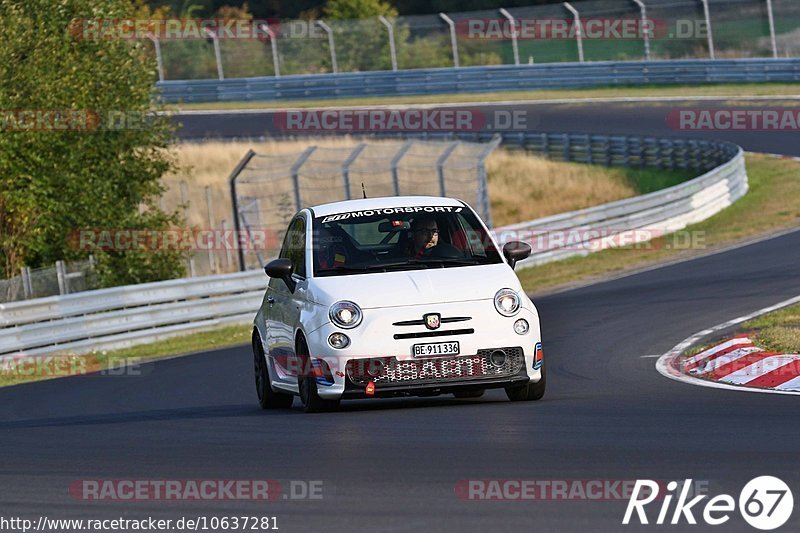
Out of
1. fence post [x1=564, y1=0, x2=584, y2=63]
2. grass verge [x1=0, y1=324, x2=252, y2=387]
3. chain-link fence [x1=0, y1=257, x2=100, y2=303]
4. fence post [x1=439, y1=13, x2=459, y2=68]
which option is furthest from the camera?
fence post [x1=439, y1=13, x2=459, y2=68]

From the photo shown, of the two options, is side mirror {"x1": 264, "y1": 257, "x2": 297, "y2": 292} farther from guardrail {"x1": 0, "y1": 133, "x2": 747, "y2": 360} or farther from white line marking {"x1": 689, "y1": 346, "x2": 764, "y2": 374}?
guardrail {"x1": 0, "y1": 133, "x2": 747, "y2": 360}

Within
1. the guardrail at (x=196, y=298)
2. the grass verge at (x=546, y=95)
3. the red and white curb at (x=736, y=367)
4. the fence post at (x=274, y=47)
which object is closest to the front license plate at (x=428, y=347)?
the red and white curb at (x=736, y=367)

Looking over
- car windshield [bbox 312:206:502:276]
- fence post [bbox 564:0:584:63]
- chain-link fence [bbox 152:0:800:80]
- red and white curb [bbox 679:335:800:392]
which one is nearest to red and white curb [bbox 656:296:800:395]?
red and white curb [bbox 679:335:800:392]

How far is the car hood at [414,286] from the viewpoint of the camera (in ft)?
34.6

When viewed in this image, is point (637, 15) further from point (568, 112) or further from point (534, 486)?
point (534, 486)

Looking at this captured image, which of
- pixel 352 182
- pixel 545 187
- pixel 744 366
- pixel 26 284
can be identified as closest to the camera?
pixel 744 366

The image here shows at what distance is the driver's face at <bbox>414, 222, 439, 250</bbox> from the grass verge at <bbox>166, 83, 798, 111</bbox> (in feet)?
109

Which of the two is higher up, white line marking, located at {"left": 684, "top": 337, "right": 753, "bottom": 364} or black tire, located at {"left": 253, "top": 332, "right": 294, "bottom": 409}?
black tire, located at {"left": 253, "top": 332, "right": 294, "bottom": 409}

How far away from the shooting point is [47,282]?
74.9 ft

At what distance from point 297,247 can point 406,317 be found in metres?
1.75

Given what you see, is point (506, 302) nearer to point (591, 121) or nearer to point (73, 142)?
point (73, 142)

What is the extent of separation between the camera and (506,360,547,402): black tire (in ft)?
36.0

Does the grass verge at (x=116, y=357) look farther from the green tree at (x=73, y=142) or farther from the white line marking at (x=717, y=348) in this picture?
the white line marking at (x=717, y=348)

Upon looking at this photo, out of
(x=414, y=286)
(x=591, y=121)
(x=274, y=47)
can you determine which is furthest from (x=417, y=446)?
(x=274, y=47)
